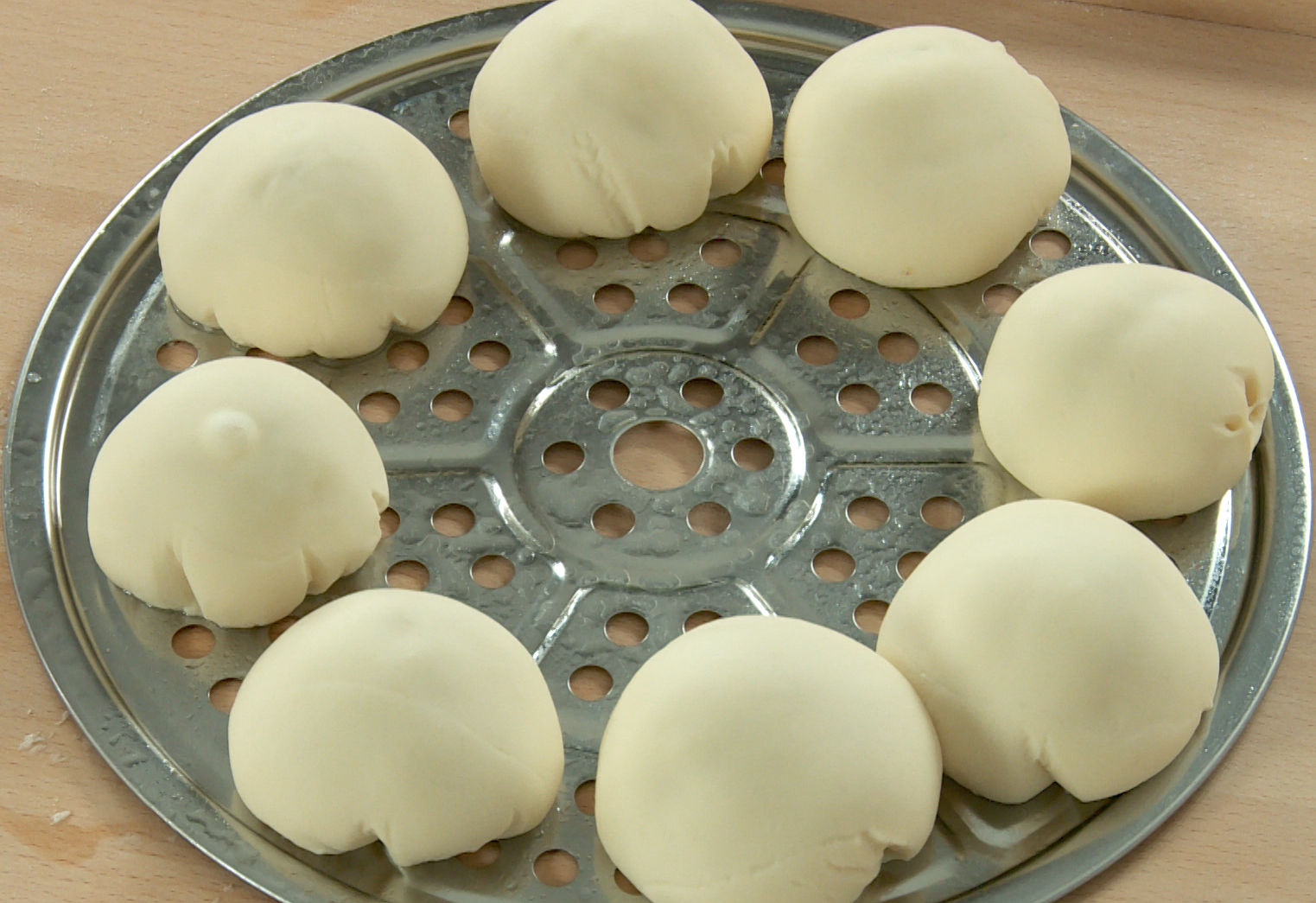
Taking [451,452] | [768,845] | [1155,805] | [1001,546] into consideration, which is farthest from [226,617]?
[1155,805]

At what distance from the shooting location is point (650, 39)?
1176 mm

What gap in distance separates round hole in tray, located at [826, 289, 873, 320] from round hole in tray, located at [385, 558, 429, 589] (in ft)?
1.31

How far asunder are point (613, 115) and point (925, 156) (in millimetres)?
243

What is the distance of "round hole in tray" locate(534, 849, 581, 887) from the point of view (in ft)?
3.05

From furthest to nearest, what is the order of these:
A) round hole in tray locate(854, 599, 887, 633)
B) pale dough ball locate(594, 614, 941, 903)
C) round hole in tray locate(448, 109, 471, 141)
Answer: round hole in tray locate(448, 109, 471, 141) < round hole in tray locate(854, 599, 887, 633) < pale dough ball locate(594, 614, 941, 903)

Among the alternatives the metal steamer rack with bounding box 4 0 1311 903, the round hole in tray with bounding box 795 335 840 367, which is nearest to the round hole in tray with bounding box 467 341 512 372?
the metal steamer rack with bounding box 4 0 1311 903

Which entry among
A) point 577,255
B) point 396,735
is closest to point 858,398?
point 577,255

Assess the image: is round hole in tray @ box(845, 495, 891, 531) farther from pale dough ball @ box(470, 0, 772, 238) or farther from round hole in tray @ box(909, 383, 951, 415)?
pale dough ball @ box(470, 0, 772, 238)

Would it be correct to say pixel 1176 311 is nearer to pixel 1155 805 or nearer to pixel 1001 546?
pixel 1001 546

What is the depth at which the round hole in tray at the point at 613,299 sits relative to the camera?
4.00ft

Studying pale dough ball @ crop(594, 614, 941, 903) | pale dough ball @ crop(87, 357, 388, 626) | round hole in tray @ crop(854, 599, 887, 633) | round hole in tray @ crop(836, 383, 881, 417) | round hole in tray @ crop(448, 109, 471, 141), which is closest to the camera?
pale dough ball @ crop(594, 614, 941, 903)

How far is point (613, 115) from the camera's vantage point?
1.17 meters

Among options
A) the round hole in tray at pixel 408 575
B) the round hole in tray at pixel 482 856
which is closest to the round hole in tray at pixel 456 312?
the round hole in tray at pixel 408 575

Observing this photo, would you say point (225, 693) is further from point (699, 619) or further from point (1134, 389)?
point (1134, 389)
